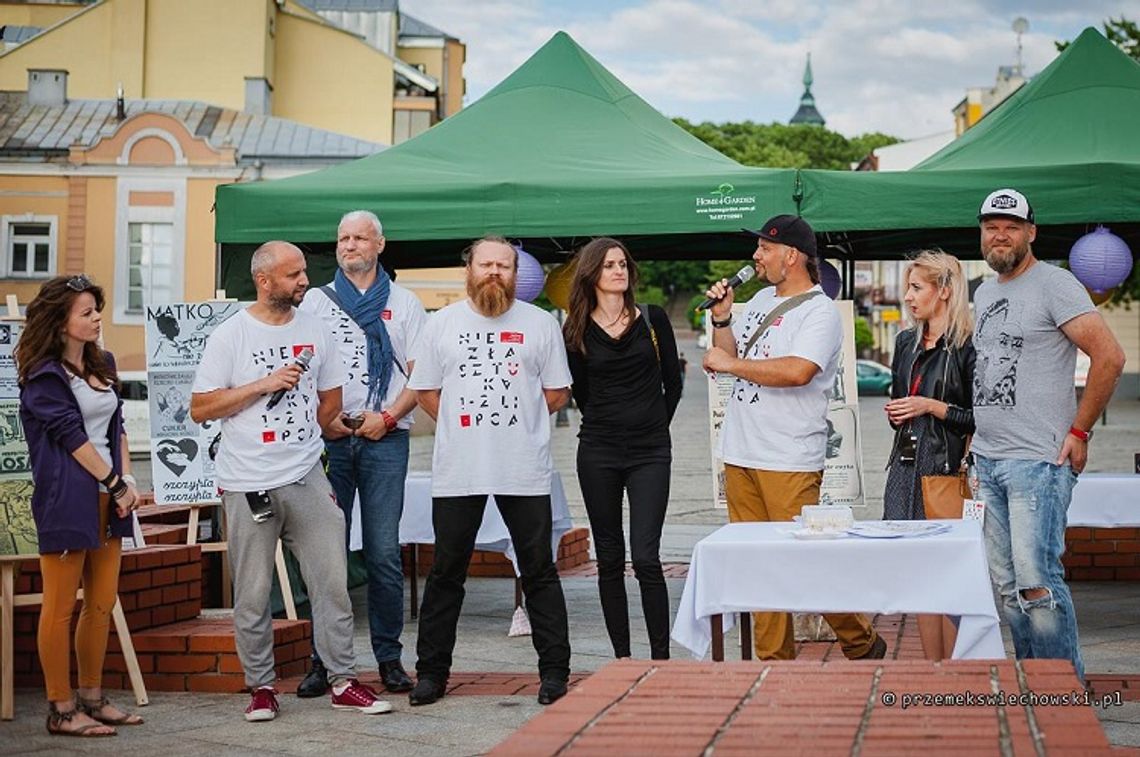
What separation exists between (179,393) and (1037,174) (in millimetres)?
4635

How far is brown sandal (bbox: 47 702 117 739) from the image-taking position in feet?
20.7

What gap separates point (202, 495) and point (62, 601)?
7.53ft

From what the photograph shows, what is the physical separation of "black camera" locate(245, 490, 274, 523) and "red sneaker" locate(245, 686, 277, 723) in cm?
67

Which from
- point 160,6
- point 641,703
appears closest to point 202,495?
point 641,703

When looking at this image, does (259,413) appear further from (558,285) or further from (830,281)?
(830,281)

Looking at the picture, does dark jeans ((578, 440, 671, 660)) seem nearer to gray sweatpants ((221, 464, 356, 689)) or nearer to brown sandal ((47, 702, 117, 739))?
gray sweatpants ((221, 464, 356, 689))

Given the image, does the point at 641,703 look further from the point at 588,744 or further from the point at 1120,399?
the point at 1120,399

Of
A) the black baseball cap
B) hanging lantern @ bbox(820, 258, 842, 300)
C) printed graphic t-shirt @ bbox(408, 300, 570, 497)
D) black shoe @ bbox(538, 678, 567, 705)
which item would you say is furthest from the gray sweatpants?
hanging lantern @ bbox(820, 258, 842, 300)

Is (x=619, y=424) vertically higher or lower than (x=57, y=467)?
higher

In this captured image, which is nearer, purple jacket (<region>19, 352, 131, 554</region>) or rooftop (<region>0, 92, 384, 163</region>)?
purple jacket (<region>19, 352, 131, 554</region>)

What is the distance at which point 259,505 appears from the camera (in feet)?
21.5

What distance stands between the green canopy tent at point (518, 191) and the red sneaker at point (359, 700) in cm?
308

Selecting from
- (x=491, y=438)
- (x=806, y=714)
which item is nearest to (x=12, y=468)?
(x=491, y=438)

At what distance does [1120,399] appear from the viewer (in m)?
49.6
